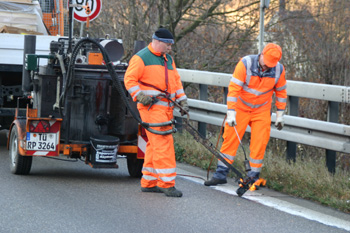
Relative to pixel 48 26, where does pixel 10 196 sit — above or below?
below

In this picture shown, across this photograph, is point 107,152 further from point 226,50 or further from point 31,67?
point 226,50

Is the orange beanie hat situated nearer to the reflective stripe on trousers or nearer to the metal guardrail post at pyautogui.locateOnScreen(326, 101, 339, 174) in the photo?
the reflective stripe on trousers

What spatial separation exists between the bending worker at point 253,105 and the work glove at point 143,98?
3.17 feet

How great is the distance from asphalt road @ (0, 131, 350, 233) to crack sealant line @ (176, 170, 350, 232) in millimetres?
11

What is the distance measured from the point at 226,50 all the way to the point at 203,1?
1358mm

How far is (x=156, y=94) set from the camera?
7320 mm

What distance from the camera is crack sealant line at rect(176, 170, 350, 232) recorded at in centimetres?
621

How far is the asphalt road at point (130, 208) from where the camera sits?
592cm

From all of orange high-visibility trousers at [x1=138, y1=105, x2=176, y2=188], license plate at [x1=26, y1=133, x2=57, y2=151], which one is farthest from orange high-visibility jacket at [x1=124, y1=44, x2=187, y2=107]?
license plate at [x1=26, y1=133, x2=57, y2=151]

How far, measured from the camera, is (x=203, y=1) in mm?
14641

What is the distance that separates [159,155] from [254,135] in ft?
3.95

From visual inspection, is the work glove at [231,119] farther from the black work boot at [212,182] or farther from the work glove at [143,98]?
the work glove at [143,98]

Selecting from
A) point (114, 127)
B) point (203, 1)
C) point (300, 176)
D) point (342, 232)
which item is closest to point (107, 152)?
point (114, 127)

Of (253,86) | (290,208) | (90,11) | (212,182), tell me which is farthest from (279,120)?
(90,11)
